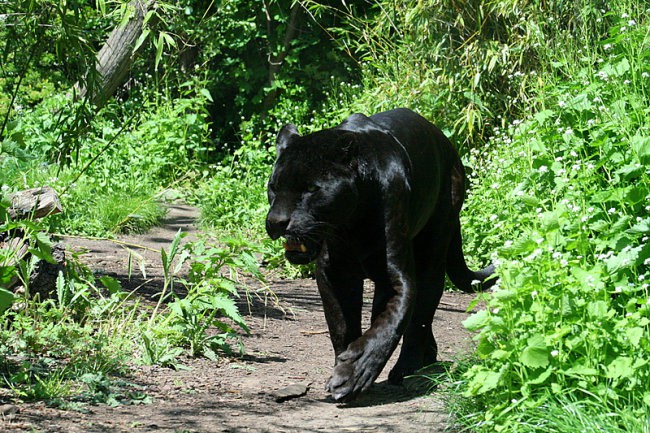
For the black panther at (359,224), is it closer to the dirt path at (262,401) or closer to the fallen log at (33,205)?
the dirt path at (262,401)

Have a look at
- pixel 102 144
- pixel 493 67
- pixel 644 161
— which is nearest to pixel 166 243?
pixel 102 144

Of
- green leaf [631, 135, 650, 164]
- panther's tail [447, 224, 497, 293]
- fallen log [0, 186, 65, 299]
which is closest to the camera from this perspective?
green leaf [631, 135, 650, 164]

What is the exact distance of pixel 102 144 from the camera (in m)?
11.9

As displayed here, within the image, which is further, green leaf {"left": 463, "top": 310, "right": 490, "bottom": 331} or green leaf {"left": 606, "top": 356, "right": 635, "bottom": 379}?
green leaf {"left": 463, "top": 310, "right": 490, "bottom": 331}

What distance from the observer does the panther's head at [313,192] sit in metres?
4.43

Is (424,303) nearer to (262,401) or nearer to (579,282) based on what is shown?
(262,401)

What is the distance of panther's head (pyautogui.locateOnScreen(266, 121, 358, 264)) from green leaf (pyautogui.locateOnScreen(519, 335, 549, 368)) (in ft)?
4.34

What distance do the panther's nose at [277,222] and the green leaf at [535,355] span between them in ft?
4.66

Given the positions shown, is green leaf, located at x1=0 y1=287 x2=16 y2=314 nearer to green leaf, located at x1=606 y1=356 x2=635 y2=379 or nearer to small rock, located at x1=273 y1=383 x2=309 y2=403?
small rock, located at x1=273 y1=383 x2=309 y2=403

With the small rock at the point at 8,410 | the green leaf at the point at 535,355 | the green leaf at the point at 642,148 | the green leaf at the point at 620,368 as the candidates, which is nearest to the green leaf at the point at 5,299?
the small rock at the point at 8,410

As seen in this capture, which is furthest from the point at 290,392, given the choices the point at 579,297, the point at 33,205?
the point at 33,205

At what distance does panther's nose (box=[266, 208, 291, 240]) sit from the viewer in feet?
14.5

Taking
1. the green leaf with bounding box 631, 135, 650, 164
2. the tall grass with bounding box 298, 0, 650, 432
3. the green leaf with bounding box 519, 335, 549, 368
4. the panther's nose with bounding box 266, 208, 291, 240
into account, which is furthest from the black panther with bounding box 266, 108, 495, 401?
the green leaf with bounding box 519, 335, 549, 368

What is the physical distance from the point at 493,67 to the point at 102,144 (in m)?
5.41
